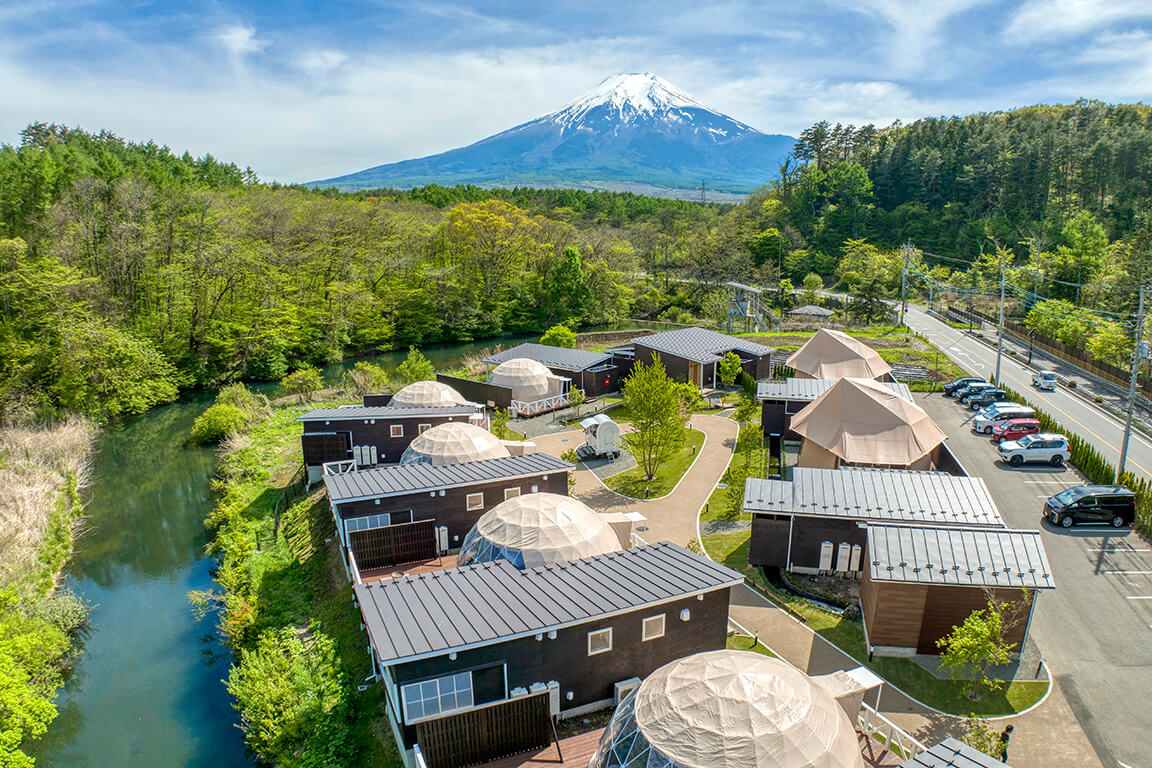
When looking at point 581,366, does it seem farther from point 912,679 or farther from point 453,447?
point 912,679

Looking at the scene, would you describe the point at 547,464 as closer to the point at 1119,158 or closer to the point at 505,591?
the point at 505,591

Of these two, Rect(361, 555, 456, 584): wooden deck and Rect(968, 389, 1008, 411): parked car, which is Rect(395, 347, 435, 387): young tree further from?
Rect(968, 389, 1008, 411): parked car

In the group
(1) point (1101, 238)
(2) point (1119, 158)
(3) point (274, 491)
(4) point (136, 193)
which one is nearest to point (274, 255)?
(4) point (136, 193)

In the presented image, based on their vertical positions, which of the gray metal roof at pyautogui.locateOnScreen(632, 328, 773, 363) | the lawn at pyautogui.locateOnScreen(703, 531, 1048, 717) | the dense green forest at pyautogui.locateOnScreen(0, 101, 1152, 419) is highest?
the dense green forest at pyautogui.locateOnScreen(0, 101, 1152, 419)

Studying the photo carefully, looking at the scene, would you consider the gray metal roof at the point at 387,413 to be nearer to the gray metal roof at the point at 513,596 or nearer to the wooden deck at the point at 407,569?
the wooden deck at the point at 407,569

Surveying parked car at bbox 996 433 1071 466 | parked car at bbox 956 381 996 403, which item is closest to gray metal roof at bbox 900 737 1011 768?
parked car at bbox 996 433 1071 466

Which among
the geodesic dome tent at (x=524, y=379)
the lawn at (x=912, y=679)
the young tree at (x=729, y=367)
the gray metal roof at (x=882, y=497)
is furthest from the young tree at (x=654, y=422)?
the young tree at (x=729, y=367)
